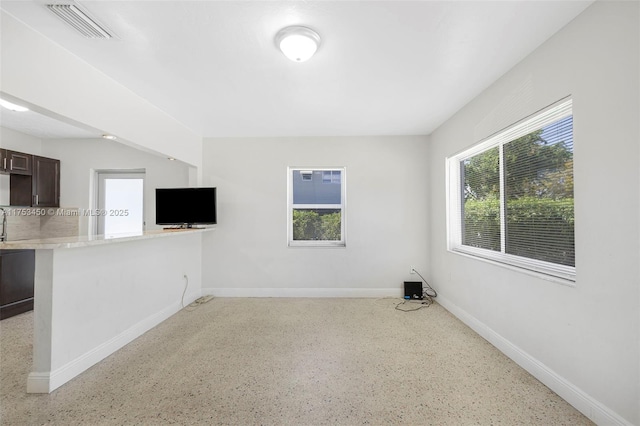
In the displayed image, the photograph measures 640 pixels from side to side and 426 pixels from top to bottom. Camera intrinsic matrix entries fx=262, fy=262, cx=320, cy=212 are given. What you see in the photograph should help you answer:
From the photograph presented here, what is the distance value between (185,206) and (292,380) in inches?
104

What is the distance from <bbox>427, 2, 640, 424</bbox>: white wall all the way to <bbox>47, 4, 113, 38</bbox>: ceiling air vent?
3100 millimetres

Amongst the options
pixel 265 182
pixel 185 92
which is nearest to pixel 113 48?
pixel 185 92

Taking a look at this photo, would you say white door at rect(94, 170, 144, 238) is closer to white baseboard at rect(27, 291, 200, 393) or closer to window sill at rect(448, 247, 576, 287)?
white baseboard at rect(27, 291, 200, 393)

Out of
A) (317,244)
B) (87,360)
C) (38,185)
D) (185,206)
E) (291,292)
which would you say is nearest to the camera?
(87,360)

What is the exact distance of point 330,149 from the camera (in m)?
4.16

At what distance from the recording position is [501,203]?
8.59 ft

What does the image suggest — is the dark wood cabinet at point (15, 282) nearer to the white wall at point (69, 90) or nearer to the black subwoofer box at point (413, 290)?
the white wall at point (69, 90)

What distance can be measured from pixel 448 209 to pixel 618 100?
2.19m

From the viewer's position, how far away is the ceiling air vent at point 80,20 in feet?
5.11

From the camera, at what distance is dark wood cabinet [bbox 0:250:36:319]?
3234 millimetres

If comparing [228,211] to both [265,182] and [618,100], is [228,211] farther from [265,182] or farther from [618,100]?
[618,100]

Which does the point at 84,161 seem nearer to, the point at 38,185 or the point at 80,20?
the point at 38,185

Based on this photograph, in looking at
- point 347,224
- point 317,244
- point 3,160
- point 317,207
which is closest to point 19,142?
point 3,160

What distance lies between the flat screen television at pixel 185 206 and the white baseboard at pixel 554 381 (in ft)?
11.6
